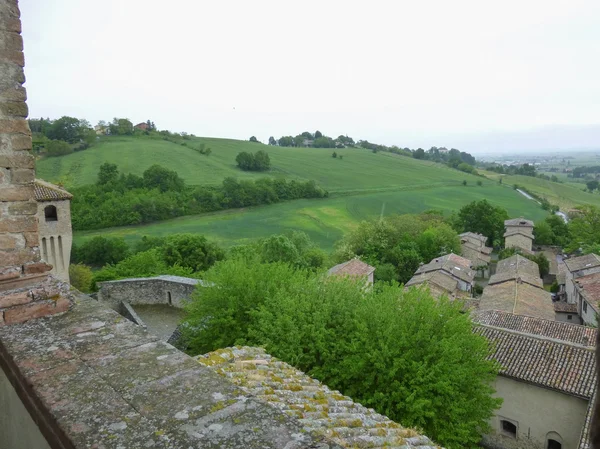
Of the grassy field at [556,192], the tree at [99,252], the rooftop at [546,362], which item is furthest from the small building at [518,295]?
the grassy field at [556,192]

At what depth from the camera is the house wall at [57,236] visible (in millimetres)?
21062

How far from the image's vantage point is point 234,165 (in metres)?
75.0

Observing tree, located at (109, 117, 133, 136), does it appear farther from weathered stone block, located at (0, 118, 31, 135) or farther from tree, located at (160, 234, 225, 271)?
weathered stone block, located at (0, 118, 31, 135)

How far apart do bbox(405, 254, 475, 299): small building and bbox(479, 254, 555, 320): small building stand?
231 cm

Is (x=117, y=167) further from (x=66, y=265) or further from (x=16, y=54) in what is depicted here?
(x=16, y=54)

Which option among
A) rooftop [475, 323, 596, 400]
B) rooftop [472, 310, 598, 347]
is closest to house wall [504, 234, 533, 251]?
rooftop [472, 310, 598, 347]

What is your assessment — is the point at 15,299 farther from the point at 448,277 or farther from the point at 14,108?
the point at 448,277

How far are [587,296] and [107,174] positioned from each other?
5182 cm

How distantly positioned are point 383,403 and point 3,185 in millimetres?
9097

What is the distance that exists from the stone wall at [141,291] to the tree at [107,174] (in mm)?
35268

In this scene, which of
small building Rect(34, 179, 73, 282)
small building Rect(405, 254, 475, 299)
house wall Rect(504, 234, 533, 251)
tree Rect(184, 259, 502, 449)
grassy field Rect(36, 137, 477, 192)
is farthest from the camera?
grassy field Rect(36, 137, 477, 192)

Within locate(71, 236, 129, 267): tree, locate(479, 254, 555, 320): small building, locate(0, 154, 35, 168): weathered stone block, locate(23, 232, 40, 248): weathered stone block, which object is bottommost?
locate(71, 236, 129, 267): tree

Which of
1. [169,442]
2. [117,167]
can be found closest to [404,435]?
[169,442]

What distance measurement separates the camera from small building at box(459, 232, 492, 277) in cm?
4338
